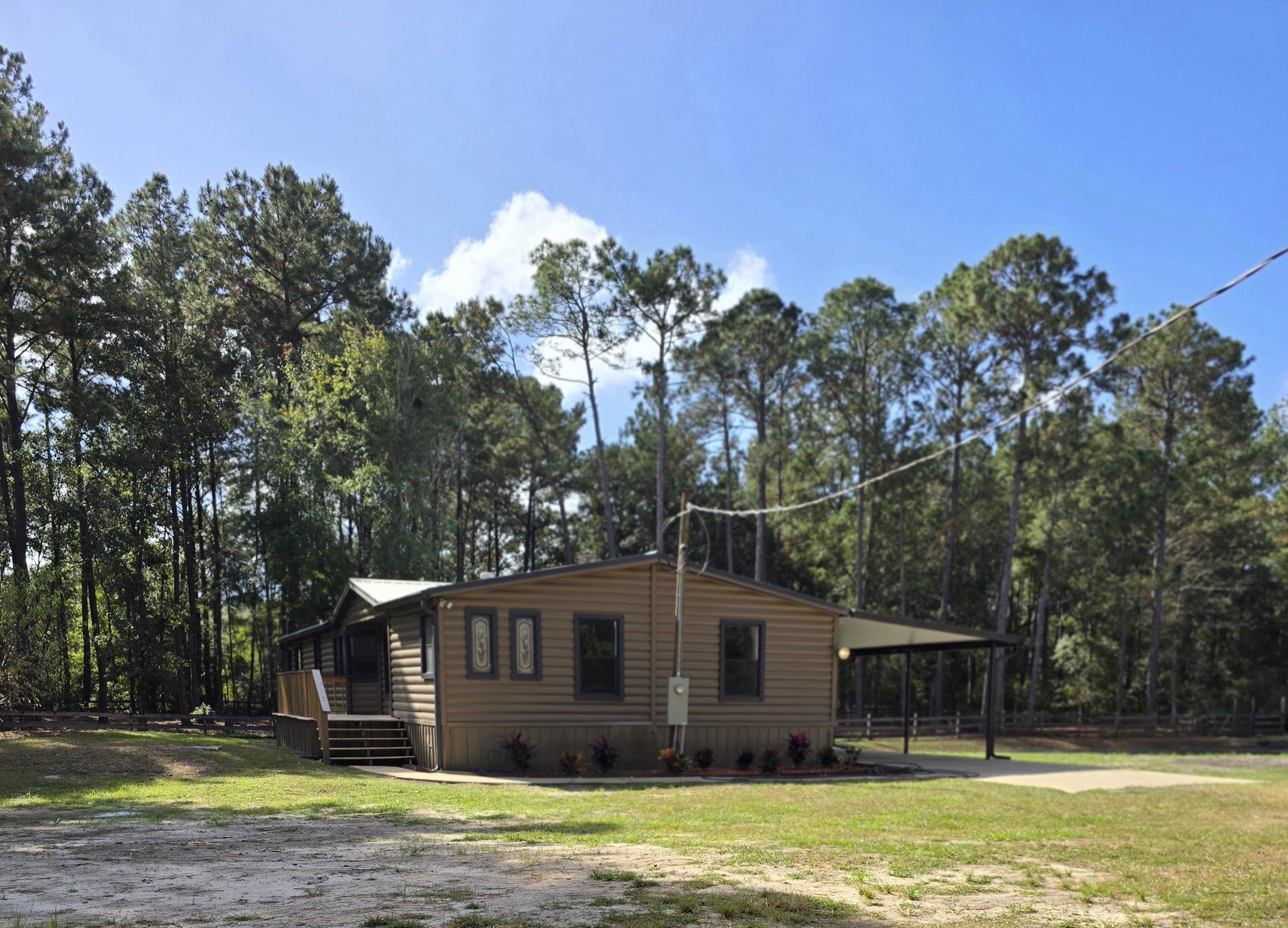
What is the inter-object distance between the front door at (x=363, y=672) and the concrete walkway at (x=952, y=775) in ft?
13.5

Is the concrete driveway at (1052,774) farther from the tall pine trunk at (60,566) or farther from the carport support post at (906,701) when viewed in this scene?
the tall pine trunk at (60,566)

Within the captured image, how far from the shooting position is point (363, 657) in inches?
812

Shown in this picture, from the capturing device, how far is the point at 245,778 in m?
13.8

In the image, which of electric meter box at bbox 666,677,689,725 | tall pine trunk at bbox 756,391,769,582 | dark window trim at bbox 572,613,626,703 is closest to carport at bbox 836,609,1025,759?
electric meter box at bbox 666,677,689,725

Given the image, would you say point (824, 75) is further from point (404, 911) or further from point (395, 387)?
point (395, 387)

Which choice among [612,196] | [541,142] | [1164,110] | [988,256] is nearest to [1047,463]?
[988,256]

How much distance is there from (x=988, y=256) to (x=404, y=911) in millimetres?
31401

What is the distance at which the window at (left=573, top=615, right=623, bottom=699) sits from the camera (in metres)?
16.7

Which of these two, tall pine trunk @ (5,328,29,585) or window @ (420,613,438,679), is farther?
tall pine trunk @ (5,328,29,585)

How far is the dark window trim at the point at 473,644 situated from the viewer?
15.8 meters

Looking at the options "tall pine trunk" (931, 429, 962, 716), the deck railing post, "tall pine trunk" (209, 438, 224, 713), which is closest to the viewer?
the deck railing post

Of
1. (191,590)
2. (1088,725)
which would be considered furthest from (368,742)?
(1088,725)

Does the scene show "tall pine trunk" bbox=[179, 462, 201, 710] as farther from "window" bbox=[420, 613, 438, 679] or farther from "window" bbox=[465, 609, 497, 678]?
"window" bbox=[465, 609, 497, 678]

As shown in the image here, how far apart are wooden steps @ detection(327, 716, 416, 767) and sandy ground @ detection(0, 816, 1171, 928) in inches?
319
